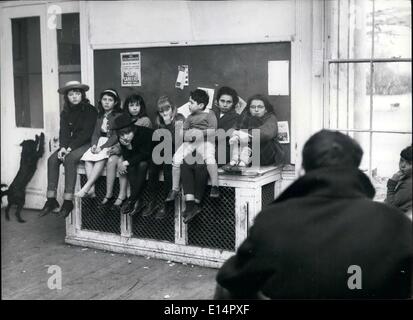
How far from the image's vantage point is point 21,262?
531cm

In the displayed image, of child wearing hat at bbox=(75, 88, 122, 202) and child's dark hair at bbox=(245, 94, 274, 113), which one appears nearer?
child's dark hair at bbox=(245, 94, 274, 113)

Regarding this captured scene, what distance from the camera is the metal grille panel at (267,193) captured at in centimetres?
509

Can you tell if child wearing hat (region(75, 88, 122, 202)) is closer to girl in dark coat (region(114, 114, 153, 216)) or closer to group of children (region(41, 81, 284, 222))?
group of children (region(41, 81, 284, 222))

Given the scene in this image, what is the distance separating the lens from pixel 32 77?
6.99 metres

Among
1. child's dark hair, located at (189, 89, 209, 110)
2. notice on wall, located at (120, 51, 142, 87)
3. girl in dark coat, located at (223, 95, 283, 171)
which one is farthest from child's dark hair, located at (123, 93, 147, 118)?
girl in dark coat, located at (223, 95, 283, 171)

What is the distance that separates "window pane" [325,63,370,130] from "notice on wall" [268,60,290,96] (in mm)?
407

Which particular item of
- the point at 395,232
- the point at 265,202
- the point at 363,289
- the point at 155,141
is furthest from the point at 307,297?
the point at 155,141

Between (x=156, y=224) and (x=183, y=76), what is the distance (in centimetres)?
151

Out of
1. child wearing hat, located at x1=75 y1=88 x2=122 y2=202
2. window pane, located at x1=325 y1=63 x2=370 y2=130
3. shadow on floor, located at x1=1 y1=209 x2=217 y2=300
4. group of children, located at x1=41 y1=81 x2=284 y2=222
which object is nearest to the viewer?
shadow on floor, located at x1=1 y1=209 x2=217 y2=300

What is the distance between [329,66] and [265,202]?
1.35 meters

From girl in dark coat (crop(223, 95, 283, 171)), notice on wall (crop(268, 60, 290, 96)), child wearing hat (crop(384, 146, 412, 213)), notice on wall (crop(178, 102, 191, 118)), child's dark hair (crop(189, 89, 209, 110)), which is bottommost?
child wearing hat (crop(384, 146, 412, 213))

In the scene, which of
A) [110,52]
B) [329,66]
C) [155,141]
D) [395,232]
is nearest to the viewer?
[395,232]

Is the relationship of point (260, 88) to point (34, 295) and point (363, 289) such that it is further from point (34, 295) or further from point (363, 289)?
point (363, 289)

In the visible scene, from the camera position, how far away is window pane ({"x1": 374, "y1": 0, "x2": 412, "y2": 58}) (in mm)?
4766
